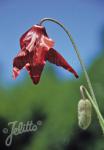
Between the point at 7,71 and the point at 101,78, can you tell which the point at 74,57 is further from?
the point at 7,71

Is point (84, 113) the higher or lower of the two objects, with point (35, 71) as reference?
lower

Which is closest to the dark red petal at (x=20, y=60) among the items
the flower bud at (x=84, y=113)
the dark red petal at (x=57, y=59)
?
the dark red petal at (x=57, y=59)

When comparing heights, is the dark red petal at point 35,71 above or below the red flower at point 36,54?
below

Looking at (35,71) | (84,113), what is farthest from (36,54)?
(84,113)

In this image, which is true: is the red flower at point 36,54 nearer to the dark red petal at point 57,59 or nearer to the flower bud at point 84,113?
the dark red petal at point 57,59

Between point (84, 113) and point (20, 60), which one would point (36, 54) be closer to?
point (20, 60)

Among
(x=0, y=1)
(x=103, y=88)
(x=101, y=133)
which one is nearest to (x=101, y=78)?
(x=103, y=88)

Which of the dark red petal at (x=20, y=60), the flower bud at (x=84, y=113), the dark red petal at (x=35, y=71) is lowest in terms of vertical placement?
the flower bud at (x=84, y=113)

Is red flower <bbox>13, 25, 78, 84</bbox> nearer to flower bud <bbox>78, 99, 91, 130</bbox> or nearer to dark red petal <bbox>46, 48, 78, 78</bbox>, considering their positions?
dark red petal <bbox>46, 48, 78, 78</bbox>
